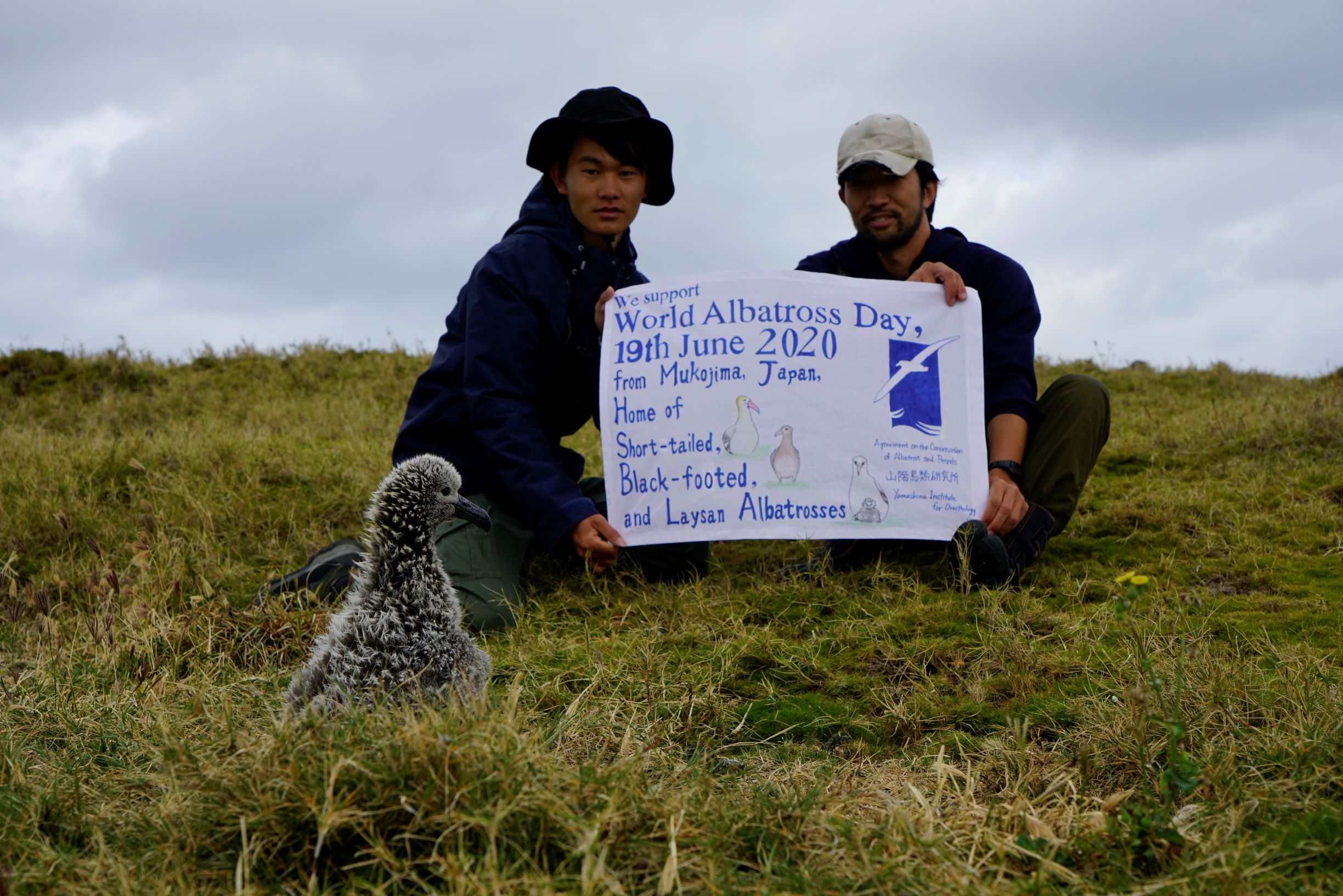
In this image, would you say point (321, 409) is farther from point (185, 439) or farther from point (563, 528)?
point (563, 528)

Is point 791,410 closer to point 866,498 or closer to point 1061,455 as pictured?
point 866,498

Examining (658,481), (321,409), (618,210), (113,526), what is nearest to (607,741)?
(658,481)

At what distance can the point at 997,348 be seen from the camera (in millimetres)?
6266

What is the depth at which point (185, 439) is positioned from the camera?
9039 millimetres

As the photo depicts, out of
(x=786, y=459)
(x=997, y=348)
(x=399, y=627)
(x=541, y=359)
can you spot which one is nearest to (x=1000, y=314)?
(x=997, y=348)

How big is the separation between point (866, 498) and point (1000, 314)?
1.47 metres

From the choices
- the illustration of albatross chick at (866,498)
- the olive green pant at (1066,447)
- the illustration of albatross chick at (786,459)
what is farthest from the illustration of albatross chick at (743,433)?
the olive green pant at (1066,447)

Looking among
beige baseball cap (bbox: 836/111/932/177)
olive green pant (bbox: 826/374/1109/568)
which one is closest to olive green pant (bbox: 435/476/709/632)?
olive green pant (bbox: 826/374/1109/568)

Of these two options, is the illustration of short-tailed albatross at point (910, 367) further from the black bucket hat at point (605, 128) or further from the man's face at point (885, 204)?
the black bucket hat at point (605, 128)

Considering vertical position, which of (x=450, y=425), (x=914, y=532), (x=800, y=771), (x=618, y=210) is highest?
(x=618, y=210)

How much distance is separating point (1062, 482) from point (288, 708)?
438 centimetres

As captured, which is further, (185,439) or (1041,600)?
(185,439)

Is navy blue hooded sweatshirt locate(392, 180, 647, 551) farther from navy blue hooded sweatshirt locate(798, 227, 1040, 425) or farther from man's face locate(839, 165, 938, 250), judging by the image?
navy blue hooded sweatshirt locate(798, 227, 1040, 425)

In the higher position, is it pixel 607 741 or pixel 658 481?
pixel 658 481
